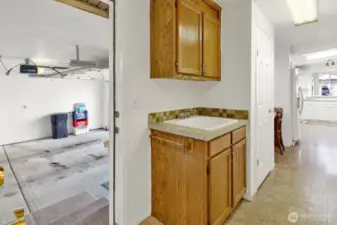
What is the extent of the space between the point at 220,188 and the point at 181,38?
4.51ft

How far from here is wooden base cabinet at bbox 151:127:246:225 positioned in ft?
5.17

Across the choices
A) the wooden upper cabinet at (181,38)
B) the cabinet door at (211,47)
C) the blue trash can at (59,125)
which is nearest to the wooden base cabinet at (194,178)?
the wooden upper cabinet at (181,38)

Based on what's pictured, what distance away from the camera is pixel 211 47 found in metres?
2.28

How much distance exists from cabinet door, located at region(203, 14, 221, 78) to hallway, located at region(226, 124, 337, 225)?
1.53 metres

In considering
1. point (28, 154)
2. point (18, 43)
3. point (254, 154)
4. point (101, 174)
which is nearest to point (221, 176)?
point (254, 154)

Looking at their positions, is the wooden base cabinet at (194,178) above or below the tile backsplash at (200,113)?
below

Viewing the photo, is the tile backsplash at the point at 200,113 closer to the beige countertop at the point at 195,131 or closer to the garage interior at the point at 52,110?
the beige countertop at the point at 195,131

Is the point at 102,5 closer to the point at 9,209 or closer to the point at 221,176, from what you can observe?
the point at 221,176

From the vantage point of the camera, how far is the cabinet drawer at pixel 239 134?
80.0 inches

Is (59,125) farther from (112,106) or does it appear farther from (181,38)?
(181,38)

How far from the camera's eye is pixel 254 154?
7.93 feet

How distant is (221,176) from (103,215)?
1330 millimetres

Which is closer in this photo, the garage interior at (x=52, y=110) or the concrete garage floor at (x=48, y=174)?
the garage interior at (x=52, y=110)

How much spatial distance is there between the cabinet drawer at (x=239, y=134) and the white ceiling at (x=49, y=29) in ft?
4.93
